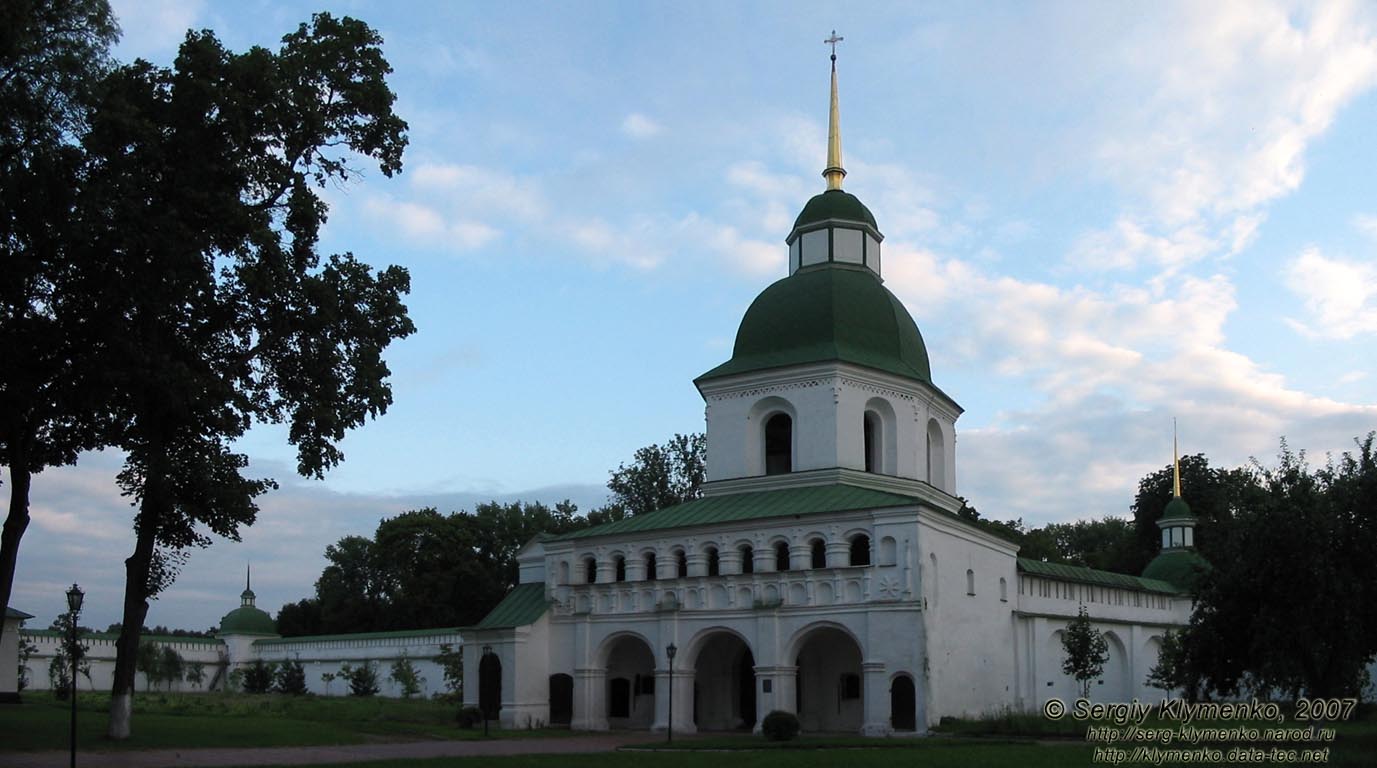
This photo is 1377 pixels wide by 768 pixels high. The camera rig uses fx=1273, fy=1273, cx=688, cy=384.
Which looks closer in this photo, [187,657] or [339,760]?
[339,760]

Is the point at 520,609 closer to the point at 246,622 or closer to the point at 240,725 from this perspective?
the point at 240,725

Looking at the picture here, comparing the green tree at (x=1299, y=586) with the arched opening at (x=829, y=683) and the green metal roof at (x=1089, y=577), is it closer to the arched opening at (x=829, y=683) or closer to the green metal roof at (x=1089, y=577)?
the arched opening at (x=829, y=683)

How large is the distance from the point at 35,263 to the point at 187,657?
50122 mm

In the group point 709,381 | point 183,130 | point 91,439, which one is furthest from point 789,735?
point 183,130

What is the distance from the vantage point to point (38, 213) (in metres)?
19.5

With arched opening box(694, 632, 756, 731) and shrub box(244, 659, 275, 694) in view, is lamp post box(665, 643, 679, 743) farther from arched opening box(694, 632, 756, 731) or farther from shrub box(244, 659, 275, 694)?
→ shrub box(244, 659, 275, 694)

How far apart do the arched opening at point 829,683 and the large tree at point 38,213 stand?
66.4 ft

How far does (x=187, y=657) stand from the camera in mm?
65125

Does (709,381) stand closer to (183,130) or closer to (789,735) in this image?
(789,735)

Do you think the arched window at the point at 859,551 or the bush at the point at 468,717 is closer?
the arched window at the point at 859,551

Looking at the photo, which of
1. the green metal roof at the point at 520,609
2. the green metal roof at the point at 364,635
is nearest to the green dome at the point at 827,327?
the green metal roof at the point at 520,609

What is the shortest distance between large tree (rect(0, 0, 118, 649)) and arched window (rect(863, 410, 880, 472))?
75.8 ft

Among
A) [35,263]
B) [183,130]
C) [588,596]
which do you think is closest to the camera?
[35,263]

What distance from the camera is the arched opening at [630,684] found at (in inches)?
1485
